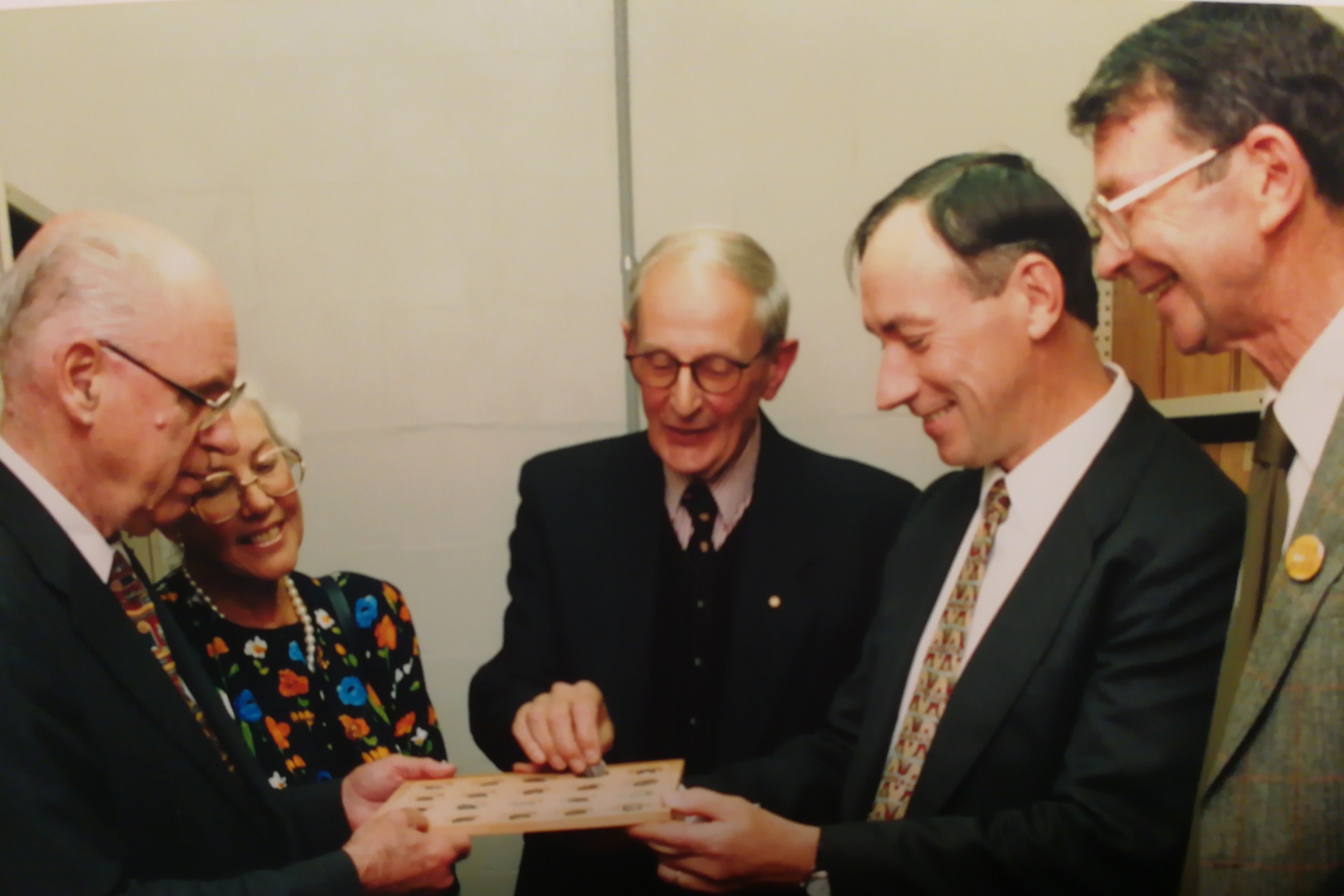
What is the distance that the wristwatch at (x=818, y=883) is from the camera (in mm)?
1232

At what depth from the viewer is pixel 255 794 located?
3.88ft

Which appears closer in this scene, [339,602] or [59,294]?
[59,294]

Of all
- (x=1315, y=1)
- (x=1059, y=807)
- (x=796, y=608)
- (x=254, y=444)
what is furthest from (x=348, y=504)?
(x=1315, y=1)

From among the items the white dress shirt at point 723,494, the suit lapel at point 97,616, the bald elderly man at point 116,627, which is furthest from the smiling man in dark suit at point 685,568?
the suit lapel at point 97,616

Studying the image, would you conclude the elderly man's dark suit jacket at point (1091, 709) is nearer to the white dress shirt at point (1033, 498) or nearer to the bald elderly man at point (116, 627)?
the white dress shirt at point (1033, 498)

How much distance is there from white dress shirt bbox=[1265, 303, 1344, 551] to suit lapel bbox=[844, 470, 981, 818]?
35 centimetres

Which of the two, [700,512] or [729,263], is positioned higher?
[729,263]

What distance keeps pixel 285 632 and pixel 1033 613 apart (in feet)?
3.00

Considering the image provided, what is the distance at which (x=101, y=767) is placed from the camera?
1.05m

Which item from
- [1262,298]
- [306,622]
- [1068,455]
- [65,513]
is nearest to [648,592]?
[306,622]

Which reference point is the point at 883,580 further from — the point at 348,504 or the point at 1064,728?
the point at 348,504

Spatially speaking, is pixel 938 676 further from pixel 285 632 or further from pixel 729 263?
pixel 285 632

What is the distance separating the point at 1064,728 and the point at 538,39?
1069 mm

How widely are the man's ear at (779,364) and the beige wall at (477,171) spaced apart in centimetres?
2
